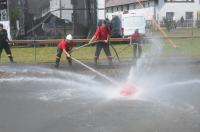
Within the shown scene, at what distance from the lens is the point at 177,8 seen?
6988cm

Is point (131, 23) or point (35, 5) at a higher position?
point (35, 5)

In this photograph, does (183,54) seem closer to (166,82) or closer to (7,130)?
(166,82)

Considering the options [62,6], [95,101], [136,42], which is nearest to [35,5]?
[62,6]

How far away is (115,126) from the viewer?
29.0ft

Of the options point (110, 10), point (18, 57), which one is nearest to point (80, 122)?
point (18, 57)

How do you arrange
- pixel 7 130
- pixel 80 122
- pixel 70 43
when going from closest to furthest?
pixel 7 130 → pixel 80 122 → pixel 70 43

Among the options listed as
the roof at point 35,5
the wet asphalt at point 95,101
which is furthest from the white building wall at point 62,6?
the wet asphalt at point 95,101

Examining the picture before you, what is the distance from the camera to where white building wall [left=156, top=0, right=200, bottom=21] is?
69125 millimetres

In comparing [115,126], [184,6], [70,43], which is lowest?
[115,126]

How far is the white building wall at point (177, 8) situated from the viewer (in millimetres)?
69125

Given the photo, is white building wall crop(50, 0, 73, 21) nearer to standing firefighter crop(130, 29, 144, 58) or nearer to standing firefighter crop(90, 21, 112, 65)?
standing firefighter crop(130, 29, 144, 58)

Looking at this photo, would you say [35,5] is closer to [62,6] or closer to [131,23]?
[62,6]

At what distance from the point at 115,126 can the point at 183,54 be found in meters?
16.5

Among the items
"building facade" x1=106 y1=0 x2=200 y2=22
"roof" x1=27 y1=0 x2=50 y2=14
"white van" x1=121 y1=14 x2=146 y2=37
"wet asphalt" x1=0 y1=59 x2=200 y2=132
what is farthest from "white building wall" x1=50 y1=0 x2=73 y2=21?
"building facade" x1=106 y1=0 x2=200 y2=22
